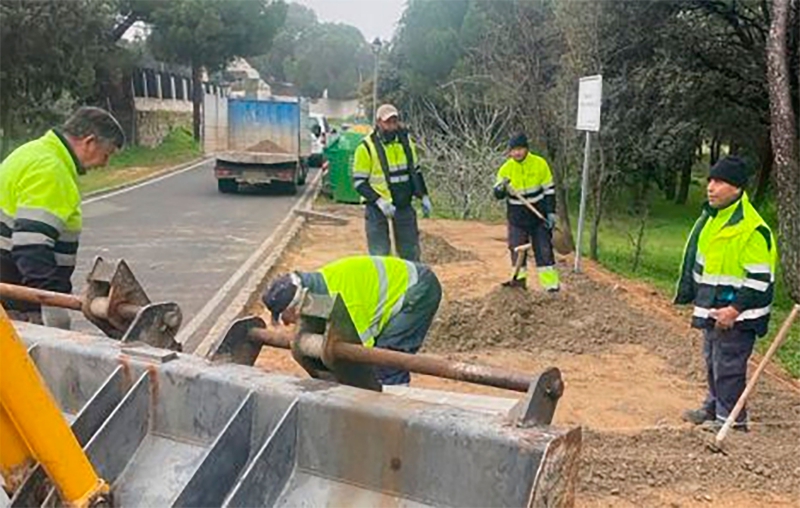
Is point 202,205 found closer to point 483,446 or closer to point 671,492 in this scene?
point 671,492

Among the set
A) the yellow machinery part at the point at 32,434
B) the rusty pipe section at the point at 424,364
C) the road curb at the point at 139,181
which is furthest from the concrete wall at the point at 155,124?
the yellow machinery part at the point at 32,434

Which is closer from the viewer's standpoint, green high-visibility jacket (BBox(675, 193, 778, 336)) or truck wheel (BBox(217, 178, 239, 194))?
green high-visibility jacket (BBox(675, 193, 778, 336))

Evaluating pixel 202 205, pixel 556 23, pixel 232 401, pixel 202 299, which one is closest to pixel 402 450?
pixel 232 401

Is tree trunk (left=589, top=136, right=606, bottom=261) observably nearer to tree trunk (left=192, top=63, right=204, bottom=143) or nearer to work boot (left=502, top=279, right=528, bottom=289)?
work boot (left=502, top=279, right=528, bottom=289)

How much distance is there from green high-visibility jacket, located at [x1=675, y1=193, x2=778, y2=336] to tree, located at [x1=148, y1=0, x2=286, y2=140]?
30.9m

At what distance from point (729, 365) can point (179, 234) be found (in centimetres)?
1048

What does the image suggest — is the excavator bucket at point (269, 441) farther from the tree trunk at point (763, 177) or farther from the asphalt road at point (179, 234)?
the tree trunk at point (763, 177)

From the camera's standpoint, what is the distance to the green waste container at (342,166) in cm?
1995

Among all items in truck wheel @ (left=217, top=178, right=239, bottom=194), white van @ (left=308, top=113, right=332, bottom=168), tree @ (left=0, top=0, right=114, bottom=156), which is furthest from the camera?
white van @ (left=308, top=113, right=332, bottom=168)

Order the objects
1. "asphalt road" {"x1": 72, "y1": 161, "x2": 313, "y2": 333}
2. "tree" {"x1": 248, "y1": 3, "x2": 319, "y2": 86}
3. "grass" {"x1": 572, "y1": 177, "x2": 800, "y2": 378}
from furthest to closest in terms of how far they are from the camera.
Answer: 1. "tree" {"x1": 248, "y1": 3, "x2": 319, "y2": 86}
2. "asphalt road" {"x1": 72, "y1": 161, "x2": 313, "y2": 333}
3. "grass" {"x1": 572, "y1": 177, "x2": 800, "y2": 378}

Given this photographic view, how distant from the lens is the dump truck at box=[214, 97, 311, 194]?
2181 centimetres

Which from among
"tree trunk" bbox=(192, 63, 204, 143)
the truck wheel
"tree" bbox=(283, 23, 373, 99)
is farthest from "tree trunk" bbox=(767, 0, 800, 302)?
"tree" bbox=(283, 23, 373, 99)

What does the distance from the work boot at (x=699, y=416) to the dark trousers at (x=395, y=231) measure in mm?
3584

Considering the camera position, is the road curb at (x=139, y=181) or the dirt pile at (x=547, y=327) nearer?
the dirt pile at (x=547, y=327)
